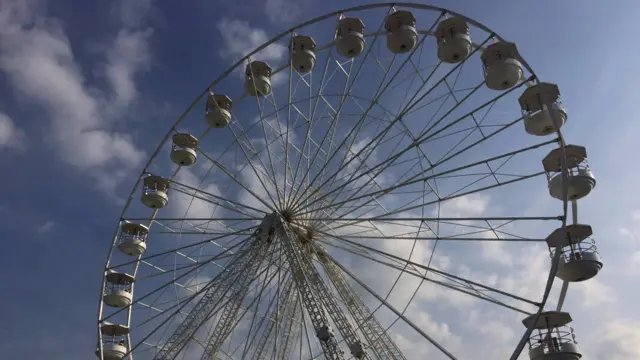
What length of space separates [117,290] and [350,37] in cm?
1396

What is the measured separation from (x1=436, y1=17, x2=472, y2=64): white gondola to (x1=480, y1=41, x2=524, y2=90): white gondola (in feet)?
2.34

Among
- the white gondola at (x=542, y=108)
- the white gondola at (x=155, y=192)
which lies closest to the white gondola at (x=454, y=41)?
the white gondola at (x=542, y=108)

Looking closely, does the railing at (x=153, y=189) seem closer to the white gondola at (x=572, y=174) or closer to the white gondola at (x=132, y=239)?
the white gondola at (x=132, y=239)

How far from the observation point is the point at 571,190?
61.5 feet

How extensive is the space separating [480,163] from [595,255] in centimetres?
507

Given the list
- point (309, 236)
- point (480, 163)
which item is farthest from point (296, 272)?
point (480, 163)

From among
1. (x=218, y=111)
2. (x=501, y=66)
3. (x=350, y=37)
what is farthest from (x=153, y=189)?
(x=501, y=66)

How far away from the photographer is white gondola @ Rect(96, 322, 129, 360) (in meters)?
23.1

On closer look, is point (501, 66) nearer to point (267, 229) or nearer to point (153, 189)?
point (267, 229)

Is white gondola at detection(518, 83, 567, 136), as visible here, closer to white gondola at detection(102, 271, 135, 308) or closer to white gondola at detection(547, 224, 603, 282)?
white gondola at detection(547, 224, 603, 282)

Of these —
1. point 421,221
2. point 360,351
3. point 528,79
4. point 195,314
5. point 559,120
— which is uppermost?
point 528,79

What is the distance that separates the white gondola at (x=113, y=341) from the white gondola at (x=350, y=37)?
14.4m

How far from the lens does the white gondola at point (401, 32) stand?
19.3 metres

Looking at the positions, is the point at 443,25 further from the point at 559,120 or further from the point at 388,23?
the point at 559,120
